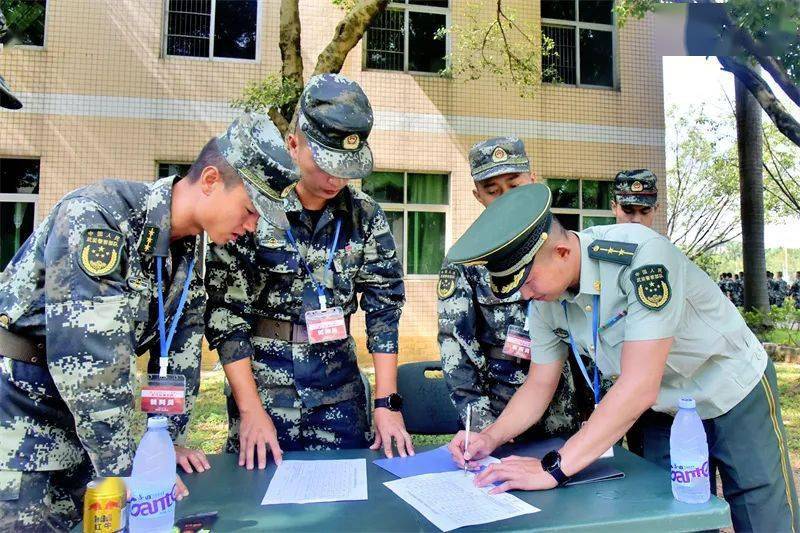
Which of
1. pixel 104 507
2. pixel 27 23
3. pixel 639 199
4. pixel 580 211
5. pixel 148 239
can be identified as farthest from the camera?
pixel 580 211

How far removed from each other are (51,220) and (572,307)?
4.56 ft

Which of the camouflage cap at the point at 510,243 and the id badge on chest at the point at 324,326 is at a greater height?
the camouflage cap at the point at 510,243

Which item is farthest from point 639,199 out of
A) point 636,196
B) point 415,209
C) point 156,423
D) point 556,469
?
point 415,209

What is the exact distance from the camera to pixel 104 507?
1.11 m

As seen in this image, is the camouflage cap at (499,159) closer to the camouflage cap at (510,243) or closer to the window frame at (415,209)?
the camouflage cap at (510,243)

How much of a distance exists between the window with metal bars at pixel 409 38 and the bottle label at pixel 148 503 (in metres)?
7.02

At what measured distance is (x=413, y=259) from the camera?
7.42 meters

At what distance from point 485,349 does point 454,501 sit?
829mm

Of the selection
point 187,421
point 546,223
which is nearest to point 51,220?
point 187,421

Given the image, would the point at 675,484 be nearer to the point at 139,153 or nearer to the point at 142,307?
the point at 142,307

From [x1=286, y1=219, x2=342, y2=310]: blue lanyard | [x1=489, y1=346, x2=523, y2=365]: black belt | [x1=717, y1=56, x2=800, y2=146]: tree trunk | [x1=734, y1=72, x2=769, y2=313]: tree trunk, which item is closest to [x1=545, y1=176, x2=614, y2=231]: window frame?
[x1=734, y1=72, x2=769, y2=313]: tree trunk

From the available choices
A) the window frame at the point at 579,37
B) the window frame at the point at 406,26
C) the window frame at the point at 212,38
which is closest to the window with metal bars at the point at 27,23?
the window frame at the point at 212,38

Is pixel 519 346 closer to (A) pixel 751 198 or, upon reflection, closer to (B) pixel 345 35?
(B) pixel 345 35

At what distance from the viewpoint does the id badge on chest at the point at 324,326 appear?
1.79 metres
